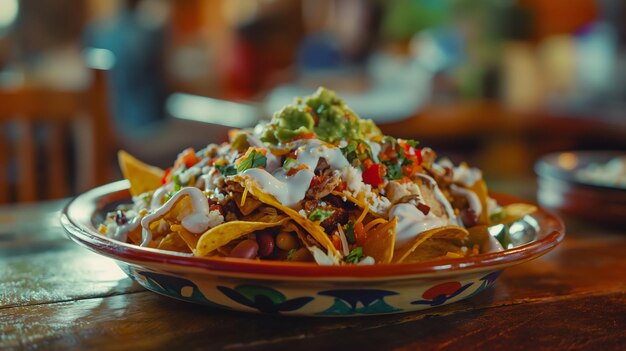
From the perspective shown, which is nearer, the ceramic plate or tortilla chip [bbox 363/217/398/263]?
the ceramic plate

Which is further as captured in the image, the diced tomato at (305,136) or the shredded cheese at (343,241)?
the diced tomato at (305,136)

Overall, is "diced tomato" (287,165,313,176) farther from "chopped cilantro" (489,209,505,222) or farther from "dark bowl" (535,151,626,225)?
"dark bowl" (535,151,626,225)

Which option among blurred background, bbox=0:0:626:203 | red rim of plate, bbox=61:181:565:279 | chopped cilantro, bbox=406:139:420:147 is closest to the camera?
red rim of plate, bbox=61:181:565:279

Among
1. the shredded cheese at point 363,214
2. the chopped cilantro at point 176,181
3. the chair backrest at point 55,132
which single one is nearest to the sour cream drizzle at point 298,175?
the shredded cheese at point 363,214

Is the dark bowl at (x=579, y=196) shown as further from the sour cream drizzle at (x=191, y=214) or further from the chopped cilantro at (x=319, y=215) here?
the sour cream drizzle at (x=191, y=214)

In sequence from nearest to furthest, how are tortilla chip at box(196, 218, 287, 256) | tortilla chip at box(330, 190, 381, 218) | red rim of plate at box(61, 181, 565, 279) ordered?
red rim of plate at box(61, 181, 565, 279), tortilla chip at box(196, 218, 287, 256), tortilla chip at box(330, 190, 381, 218)

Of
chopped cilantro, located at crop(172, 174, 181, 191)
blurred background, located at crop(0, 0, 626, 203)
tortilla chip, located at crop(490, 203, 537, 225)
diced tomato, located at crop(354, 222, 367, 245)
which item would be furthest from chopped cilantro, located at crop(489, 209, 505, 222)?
blurred background, located at crop(0, 0, 626, 203)

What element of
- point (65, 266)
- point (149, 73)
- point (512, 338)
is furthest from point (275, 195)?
point (149, 73)
